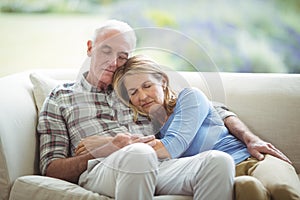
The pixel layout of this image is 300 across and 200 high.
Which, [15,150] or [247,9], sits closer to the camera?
[15,150]

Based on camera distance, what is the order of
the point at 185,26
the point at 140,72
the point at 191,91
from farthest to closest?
1. the point at 185,26
2. the point at 191,91
3. the point at 140,72

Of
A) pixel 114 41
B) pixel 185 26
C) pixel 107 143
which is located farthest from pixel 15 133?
pixel 185 26

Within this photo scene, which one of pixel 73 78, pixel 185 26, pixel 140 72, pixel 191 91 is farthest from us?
pixel 185 26

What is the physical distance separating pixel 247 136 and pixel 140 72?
1.86 feet

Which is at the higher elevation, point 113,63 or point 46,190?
point 113,63

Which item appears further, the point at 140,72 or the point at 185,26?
the point at 185,26

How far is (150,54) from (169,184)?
1.47 feet

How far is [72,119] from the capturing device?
194 centimetres

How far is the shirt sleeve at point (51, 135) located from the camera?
75.1 inches

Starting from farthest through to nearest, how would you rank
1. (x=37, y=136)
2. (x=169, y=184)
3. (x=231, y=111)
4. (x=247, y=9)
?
(x=247, y=9) < (x=231, y=111) < (x=37, y=136) < (x=169, y=184)

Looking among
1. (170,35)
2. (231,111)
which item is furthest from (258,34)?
(170,35)

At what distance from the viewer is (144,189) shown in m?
1.61

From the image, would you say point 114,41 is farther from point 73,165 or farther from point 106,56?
point 73,165

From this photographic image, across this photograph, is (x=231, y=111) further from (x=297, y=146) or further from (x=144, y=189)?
(x=144, y=189)
